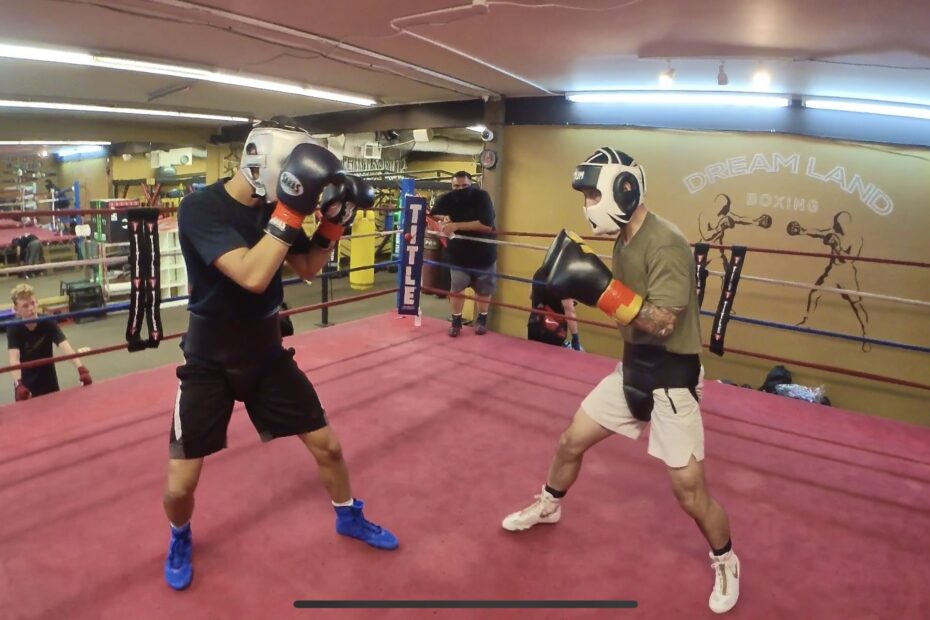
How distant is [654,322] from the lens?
161cm

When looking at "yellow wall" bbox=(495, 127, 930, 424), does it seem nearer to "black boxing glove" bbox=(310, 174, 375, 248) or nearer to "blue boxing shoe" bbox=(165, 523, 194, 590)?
"black boxing glove" bbox=(310, 174, 375, 248)

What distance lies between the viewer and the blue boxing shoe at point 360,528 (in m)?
1.96

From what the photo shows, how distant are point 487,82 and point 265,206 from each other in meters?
3.39

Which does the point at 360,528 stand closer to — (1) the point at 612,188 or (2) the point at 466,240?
(1) the point at 612,188

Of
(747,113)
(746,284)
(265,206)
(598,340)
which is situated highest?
(747,113)

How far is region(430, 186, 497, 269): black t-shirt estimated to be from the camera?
14.6 feet

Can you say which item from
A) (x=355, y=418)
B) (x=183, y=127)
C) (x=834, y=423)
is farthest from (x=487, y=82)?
(x=183, y=127)

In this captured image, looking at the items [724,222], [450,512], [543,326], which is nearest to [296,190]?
[450,512]

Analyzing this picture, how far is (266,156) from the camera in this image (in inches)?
61.1

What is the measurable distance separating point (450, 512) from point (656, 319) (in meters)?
1.09

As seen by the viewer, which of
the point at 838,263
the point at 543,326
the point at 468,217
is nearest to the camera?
the point at 838,263

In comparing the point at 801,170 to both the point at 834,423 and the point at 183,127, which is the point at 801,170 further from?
the point at 183,127

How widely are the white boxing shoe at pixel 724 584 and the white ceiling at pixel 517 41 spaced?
1.95 meters

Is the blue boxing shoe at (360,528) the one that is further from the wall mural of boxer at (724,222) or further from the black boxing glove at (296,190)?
the wall mural of boxer at (724,222)
